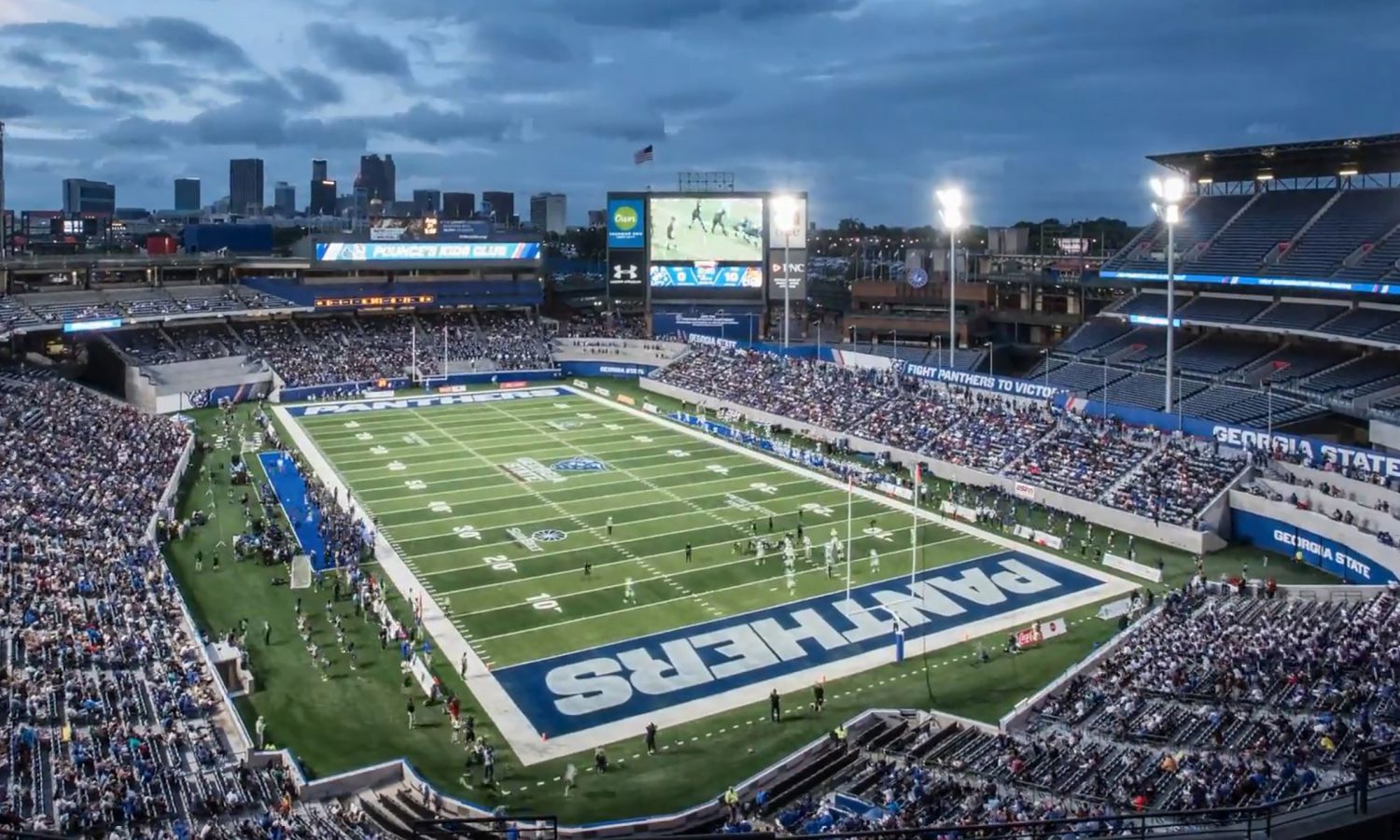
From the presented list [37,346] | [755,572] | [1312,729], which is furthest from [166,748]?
[37,346]

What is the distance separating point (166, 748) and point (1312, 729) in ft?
64.2

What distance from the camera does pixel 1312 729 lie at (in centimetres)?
1872

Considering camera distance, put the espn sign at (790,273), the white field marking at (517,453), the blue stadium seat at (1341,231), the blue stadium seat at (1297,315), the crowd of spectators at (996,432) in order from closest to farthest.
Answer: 1. the crowd of spectators at (996,432)
2. the white field marking at (517,453)
3. the blue stadium seat at (1341,231)
4. the blue stadium seat at (1297,315)
5. the espn sign at (790,273)

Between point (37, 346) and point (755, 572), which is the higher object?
point (37, 346)

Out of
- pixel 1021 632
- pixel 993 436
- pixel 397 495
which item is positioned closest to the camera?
pixel 1021 632

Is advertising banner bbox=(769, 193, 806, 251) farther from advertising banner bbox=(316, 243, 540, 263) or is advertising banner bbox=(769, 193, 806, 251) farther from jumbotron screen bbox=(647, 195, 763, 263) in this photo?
advertising banner bbox=(316, 243, 540, 263)

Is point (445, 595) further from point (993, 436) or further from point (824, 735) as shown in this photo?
point (993, 436)

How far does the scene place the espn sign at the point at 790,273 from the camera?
75375 millimetres

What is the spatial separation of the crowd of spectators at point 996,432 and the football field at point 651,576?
5.45 meters

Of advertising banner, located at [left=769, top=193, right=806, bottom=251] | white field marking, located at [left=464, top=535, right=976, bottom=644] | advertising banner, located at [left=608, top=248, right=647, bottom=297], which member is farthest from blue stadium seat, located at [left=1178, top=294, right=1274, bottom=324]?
advertising banner, located at [left=608, top=248, right=647, bottom=297]

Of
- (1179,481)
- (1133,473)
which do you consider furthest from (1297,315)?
(1179,481)

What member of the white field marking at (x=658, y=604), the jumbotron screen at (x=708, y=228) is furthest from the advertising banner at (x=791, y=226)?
the white field marking at (x=658, y=604)

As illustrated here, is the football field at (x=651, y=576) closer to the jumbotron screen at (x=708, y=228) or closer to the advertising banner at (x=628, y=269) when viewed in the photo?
the jumbotron screen at (x=708, y=228)

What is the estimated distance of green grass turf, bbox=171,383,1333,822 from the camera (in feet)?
72.6
